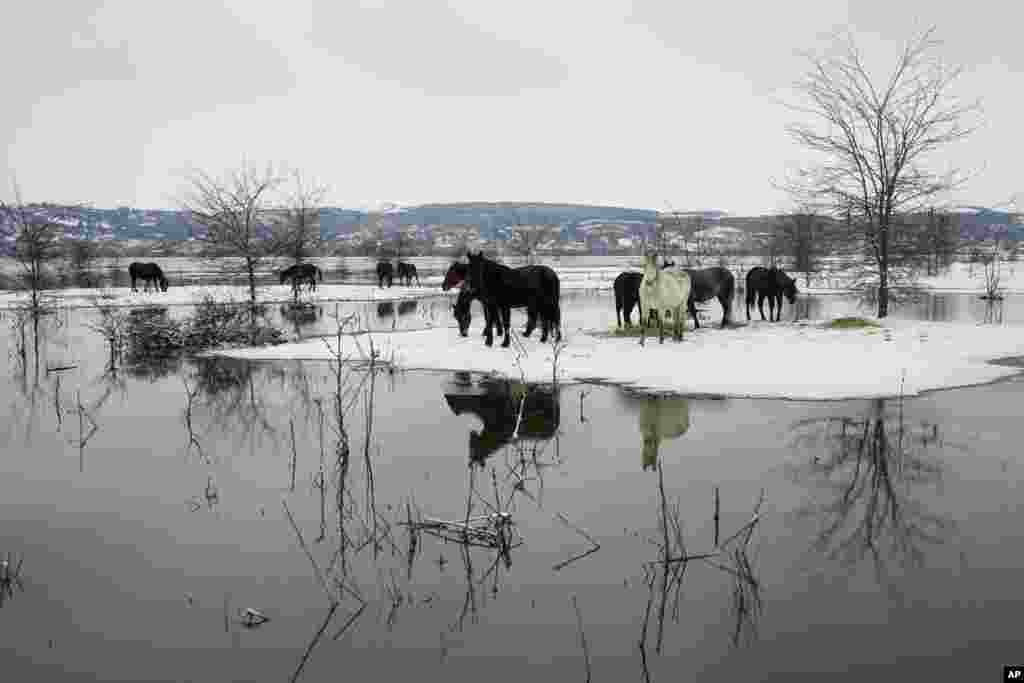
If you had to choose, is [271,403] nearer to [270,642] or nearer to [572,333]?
[270,642]

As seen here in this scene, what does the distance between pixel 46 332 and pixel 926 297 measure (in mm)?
32005

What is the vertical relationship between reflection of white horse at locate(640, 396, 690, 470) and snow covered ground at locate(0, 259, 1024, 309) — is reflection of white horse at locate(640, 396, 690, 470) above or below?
below

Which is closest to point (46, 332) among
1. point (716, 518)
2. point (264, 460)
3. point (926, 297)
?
point (264, 460)

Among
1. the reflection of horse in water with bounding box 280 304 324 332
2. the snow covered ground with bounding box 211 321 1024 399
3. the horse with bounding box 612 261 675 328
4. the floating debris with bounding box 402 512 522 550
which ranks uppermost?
the horse with bounding box 612 261 675 328

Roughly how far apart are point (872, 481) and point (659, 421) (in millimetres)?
2537

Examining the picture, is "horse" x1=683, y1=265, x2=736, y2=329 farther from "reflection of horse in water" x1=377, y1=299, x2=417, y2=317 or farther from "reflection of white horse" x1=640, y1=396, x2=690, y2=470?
"reflection of horse in water" x1=377, y1=299, x2=417, y2=317

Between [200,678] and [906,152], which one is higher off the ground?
[906,152]

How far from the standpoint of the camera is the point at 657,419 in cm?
805

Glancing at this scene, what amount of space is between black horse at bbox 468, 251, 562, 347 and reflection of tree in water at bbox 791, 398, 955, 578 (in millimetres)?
7118

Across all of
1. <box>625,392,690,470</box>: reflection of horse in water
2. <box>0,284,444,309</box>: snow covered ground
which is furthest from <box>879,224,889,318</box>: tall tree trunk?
<box>0,284,444,309</box>: snow covered ground

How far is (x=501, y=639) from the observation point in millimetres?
3564

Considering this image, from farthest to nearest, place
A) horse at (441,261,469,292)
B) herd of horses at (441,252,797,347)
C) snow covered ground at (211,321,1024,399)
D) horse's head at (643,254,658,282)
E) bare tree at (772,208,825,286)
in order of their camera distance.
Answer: bare tree at (772,208,825,286), horse at (441,261,469,292), herd of horses at (441,252,797,347), horse's head at (643,254,658,282), snow covered ground at (211,321,1024,399)

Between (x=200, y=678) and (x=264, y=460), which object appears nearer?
(x=200, y=678)

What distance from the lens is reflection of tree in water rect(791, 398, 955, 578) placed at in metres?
4.52
